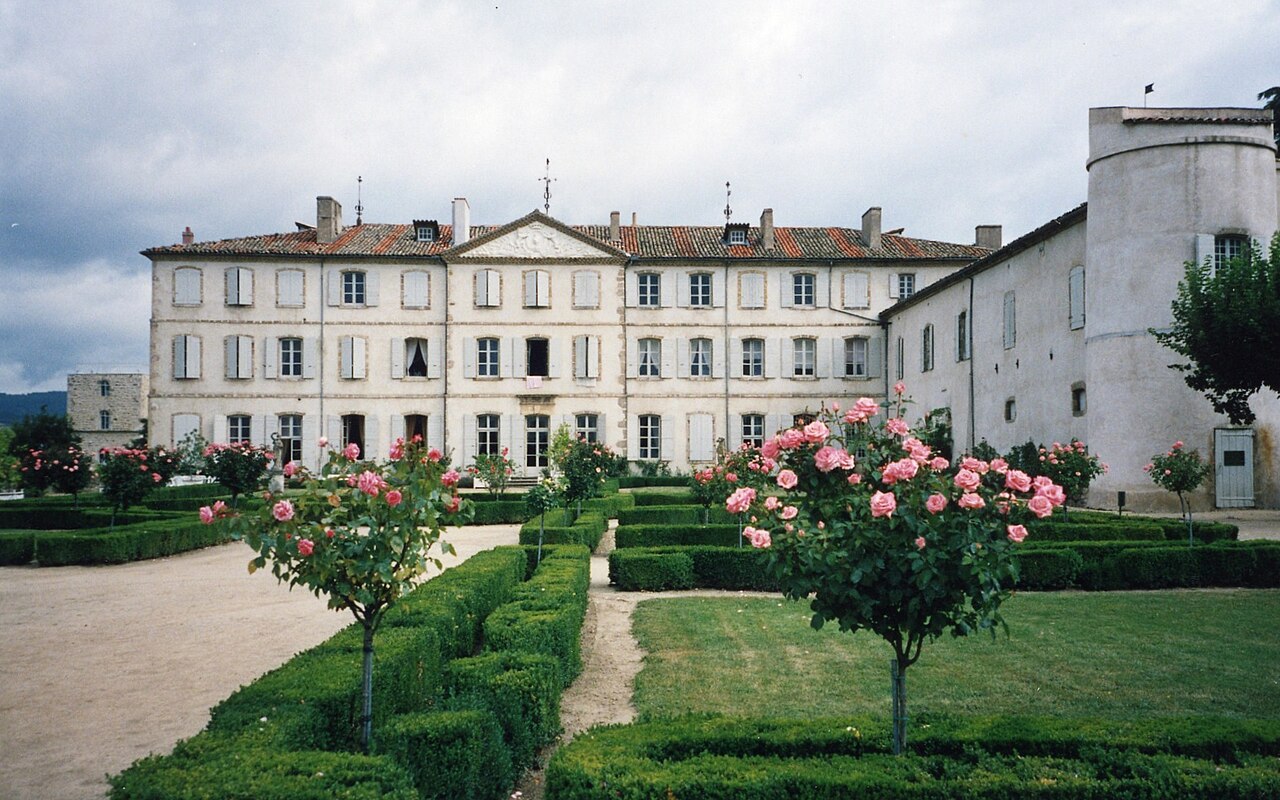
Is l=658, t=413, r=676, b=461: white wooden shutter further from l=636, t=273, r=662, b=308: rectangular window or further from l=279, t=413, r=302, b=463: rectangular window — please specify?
l=279, t=413, r=302, b=463: rectangular window

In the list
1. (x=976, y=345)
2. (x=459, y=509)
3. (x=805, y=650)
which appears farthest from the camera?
(x=976, y=345)

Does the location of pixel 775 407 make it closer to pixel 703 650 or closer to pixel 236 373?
pixel 236 373

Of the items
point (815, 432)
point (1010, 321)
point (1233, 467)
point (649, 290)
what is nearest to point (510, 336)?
point (649, 290)

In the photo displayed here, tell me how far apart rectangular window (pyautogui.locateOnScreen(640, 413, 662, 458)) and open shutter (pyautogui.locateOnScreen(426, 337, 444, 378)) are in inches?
267

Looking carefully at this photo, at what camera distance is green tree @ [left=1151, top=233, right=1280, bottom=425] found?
1315 centimetres

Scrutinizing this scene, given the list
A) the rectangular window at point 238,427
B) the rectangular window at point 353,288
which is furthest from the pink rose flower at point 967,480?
the rectangular window at point 238,427

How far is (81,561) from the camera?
12641 mm

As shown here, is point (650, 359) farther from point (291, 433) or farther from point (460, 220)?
point (291, 433)

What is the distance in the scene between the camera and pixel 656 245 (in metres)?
29.0

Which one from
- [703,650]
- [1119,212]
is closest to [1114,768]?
[703,650]

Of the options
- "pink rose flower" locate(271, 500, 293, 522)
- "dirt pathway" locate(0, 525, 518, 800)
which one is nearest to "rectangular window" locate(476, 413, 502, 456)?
"dirt pathway" locate(0, 525, 518, 800)

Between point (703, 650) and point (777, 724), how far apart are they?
2.97 meters

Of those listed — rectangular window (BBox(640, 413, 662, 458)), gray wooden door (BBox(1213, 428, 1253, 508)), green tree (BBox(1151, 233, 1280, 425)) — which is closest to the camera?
green tree (BBox(1151, 233, 1280, 425))

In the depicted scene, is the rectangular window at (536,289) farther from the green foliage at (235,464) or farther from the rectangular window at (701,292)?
the green foliage at (235,464)
